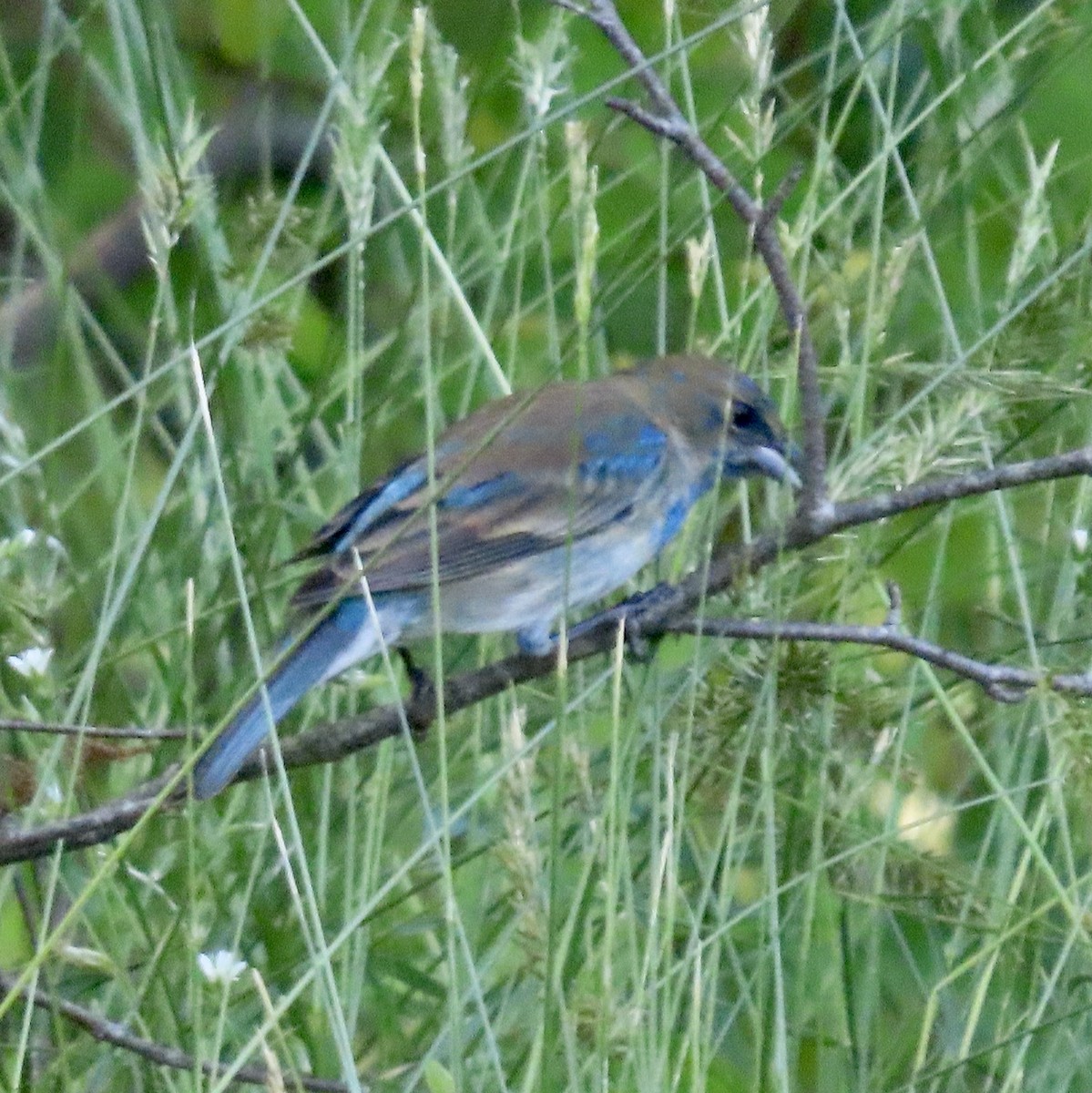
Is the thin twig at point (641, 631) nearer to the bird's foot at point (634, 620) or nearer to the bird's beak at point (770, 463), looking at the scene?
the bird's foot at point (634, 620)

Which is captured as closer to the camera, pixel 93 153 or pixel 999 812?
pixel 999 812

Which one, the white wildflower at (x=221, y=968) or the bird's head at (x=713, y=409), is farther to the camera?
the bird's head at (x=713, y=409)

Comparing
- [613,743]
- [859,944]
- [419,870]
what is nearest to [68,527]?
[419,870]

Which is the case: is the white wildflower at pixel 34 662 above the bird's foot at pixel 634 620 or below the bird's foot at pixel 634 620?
above

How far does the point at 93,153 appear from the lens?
13.7 ft

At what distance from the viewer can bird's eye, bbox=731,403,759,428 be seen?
9.17ft

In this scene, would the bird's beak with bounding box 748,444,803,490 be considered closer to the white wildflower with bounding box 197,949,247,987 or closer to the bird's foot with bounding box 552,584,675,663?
the bird's foot with bounding box 552,584,675,663

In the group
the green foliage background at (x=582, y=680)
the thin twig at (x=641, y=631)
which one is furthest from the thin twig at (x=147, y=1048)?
the thin twig at (x=641, y=631)

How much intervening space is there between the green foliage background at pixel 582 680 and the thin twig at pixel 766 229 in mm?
74

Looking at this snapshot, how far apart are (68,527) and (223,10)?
993 millimetres

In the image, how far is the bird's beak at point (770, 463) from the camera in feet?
8.29

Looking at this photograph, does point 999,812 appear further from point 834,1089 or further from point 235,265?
point 235,265

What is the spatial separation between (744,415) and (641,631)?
2.97 ft

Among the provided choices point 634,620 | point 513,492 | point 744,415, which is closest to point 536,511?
point 513,492
